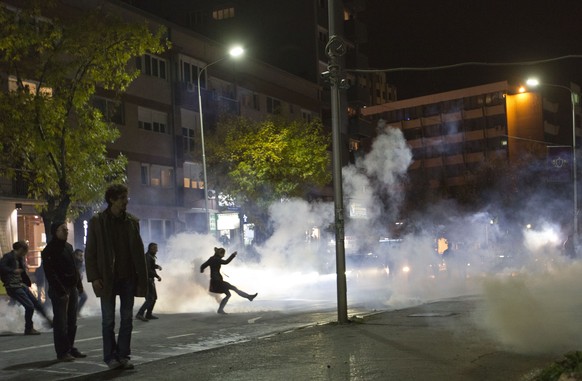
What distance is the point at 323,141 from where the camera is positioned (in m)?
43.8

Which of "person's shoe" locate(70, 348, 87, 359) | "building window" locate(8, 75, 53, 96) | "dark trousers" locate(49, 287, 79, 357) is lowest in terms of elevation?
"person's shoe" locate(70, 348, 87, 359)

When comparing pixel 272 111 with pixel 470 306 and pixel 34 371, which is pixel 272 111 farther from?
pixel 34 371

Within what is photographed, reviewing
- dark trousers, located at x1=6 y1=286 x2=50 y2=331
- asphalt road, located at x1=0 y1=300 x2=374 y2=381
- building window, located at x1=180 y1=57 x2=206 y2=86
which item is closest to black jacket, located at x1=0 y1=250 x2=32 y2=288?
dark trousers, located at x1=6 y1=286 x2=50 y2=331

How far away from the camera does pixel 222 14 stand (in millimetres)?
63438

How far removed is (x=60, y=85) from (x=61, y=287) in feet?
31.8

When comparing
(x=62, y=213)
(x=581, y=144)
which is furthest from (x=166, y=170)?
(x=581, y=144)

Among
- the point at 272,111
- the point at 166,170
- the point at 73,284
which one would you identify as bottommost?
the point at 73,284

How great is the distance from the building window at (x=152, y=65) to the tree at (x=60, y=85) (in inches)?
800

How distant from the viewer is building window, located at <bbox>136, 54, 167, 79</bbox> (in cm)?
3944

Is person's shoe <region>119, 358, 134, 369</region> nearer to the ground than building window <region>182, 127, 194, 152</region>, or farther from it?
nearer to the ground

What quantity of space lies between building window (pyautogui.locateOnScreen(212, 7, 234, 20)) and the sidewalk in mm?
53832

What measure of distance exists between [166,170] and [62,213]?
22.9 meters

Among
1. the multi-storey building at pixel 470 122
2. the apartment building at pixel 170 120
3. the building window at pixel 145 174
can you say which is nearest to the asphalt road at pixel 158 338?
the apartment building at pixel 170 120

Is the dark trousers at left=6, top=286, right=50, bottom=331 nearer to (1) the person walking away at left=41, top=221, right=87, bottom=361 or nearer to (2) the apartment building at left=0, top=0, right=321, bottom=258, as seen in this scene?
(1) the person walking away at left=41, top=221, right=87, bottom=361
